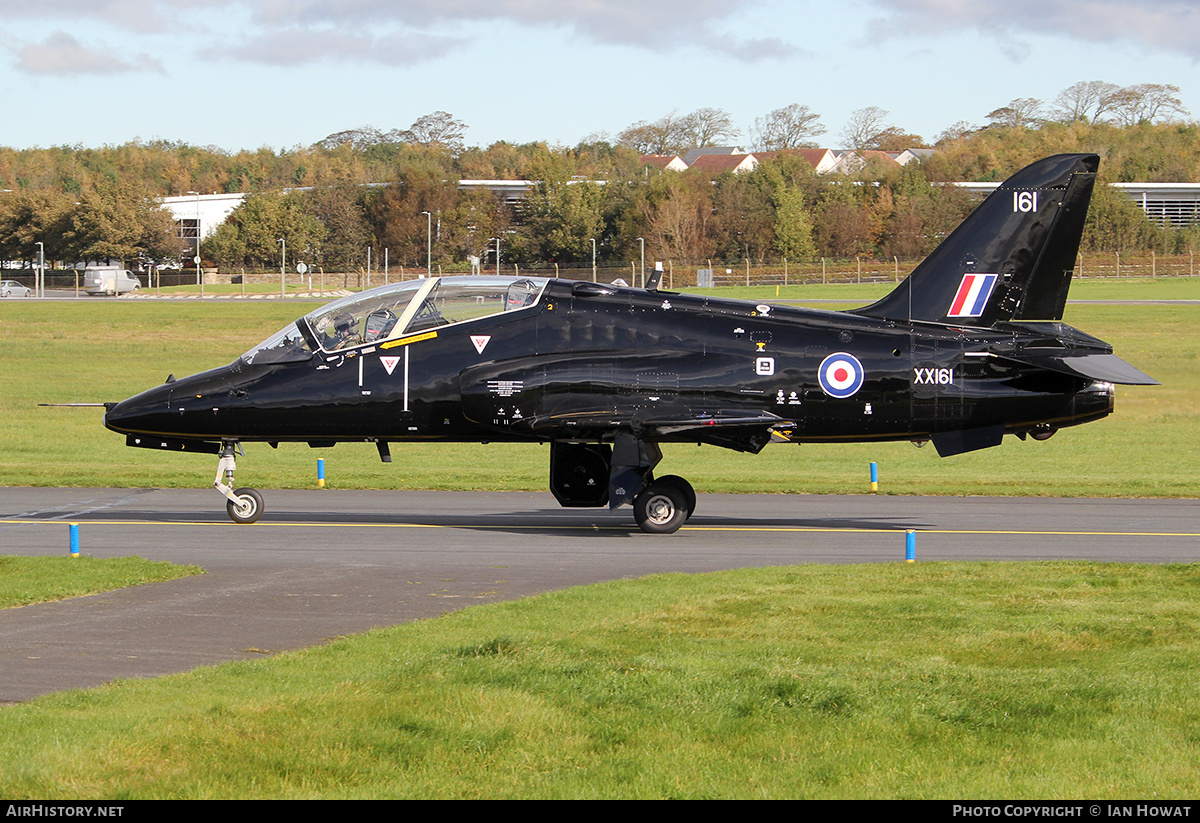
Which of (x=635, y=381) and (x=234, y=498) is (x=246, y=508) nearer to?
(x=234, y=498)

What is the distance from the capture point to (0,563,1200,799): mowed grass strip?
7250mm

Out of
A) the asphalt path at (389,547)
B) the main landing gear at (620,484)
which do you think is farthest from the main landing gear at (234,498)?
the main landing gear at (620,484)

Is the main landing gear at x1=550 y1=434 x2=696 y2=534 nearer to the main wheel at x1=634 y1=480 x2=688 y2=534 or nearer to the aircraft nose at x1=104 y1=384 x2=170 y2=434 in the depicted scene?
the main wheel at x1=634 y1=480 x2=688 y2=534

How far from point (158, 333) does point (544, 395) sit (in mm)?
51143

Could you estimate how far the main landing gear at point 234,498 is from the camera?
2006 centimetres

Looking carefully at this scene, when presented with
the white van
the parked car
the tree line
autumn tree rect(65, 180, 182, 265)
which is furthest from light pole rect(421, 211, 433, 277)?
autumn tree rect(65, 180, 182, 265)

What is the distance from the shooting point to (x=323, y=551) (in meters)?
17.6

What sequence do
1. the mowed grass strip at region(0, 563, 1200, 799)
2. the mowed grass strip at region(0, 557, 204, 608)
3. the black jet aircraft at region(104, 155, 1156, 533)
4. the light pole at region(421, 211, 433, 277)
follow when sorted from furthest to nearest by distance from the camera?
the light pole at region(421, 211, 433, 277), the black jet aircraft at region(104, 155, 1156, 533), the mowed grass strip at region(0, 557, 204, 608), the mowed grass strip at region(0, 563, 1200, 799)

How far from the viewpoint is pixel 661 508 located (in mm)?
19703

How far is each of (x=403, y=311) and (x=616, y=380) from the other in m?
3.51

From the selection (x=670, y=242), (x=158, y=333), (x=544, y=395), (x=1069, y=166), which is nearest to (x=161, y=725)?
(x=544, y=395)

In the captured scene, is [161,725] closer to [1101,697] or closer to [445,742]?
[445,742]

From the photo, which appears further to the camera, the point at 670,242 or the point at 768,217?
the point at 768,217

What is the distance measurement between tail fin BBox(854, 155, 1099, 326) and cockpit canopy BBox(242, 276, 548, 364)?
230 inches
